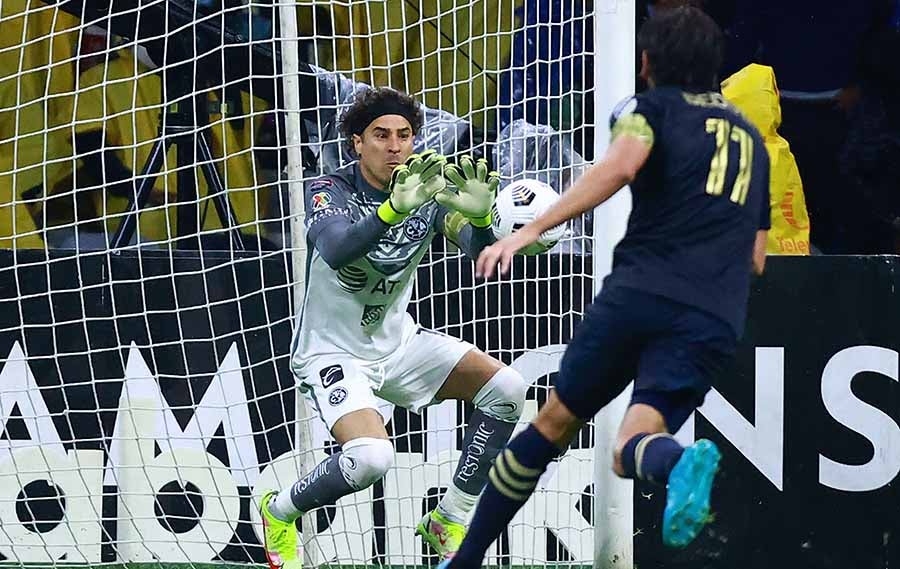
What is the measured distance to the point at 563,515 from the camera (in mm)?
6836

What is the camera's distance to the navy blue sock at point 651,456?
430 centimetres

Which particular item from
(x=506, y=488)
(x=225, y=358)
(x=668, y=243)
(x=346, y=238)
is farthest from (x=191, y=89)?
(x=668, y=243)

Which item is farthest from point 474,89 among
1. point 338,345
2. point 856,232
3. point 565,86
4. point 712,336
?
point 712,336

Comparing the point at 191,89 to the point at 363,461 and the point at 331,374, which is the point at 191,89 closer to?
the point at 331,374

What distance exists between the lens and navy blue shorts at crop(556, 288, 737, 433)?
4.49 m

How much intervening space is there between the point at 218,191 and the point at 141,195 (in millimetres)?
361

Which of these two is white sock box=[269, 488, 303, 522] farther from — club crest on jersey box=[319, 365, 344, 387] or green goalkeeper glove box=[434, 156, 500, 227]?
→ green goalkeeper glove box=[434, 156, 500, 227]

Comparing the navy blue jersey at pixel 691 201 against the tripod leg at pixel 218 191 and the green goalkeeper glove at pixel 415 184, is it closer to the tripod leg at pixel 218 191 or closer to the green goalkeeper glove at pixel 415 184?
the green goalkeeper glove at pixel 415 184

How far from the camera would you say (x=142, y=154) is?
23.7 feet

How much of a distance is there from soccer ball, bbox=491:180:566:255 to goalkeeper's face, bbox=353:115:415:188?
467 millimetres

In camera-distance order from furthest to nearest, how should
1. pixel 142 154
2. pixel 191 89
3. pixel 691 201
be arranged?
pixel 142 154 → pixel 191 89 → pixel 691 201

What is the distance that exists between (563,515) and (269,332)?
1.55m

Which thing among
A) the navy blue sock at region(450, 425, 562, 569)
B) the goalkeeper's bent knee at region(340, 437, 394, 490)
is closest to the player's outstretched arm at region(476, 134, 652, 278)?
the navy blue sock at region(450, 425, 562, 569)

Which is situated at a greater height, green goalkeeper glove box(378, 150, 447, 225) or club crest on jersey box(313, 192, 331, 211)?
green goalkeeper glove box(378, 150, 447, 225)
